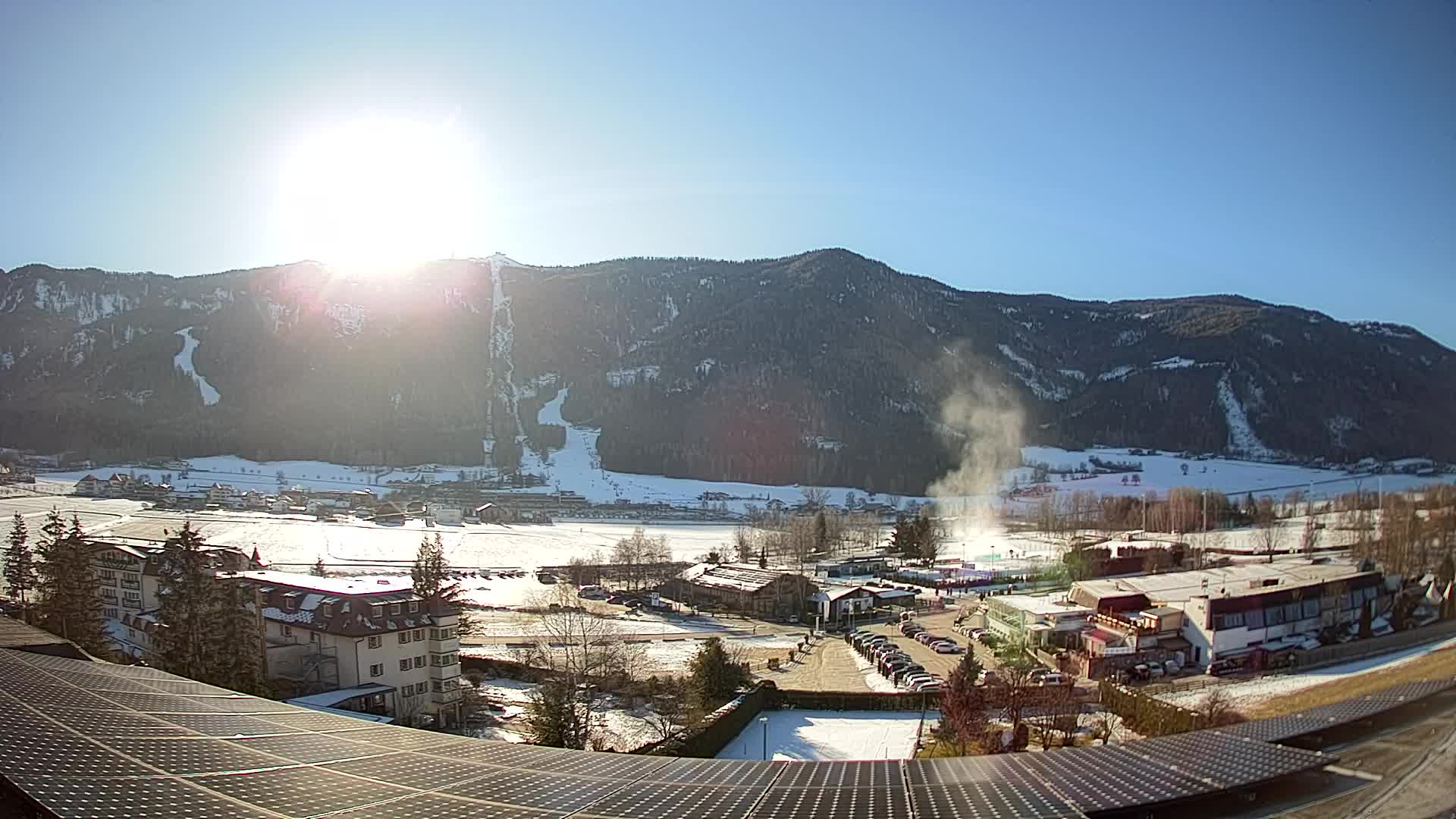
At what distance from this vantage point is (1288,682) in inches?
354

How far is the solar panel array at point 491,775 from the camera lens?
10.2 ft

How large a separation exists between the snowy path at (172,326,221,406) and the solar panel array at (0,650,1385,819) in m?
81.1

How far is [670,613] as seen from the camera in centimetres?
1797

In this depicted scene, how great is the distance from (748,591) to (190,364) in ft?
270

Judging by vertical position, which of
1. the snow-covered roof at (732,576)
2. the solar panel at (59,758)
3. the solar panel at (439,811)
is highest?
Answer: the solar panel at (59,758)

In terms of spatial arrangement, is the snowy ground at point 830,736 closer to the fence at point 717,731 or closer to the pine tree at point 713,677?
the fence at point 717,731

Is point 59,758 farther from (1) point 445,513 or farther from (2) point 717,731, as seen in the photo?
(1) point 445,513

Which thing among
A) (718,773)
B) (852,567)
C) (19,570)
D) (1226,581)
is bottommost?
(852,567)

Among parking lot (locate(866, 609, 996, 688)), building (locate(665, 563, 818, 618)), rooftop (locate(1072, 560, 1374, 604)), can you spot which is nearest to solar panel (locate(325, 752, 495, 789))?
parking lot (locate(866, 609, 996, 688))

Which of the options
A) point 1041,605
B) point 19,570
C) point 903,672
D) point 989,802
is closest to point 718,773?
point 989,802

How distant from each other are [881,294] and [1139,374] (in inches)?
1183

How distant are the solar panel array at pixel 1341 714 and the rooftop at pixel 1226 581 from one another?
9.38 meters

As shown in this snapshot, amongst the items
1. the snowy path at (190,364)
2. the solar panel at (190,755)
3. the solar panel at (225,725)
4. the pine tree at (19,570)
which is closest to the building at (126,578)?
the pine tree at (19,570)

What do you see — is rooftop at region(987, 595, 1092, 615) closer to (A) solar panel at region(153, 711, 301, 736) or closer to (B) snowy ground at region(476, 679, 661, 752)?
(B) snowy ground at region(476, 679, 661, 752)
